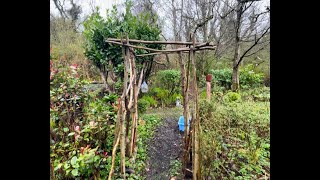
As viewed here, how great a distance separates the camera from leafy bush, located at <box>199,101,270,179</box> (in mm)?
2590

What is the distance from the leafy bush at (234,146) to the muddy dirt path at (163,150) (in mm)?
751

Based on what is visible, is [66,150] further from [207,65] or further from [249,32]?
[249,32]

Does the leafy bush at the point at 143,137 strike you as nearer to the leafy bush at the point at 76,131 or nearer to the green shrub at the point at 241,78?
the leafy bush at the point at 76,131

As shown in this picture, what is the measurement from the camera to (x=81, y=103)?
356 centimetres

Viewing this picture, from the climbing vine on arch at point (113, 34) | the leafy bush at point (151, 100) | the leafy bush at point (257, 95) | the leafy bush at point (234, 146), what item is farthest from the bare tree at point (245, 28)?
the leafy bush at point (234, 146)

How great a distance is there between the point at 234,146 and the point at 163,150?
129cm

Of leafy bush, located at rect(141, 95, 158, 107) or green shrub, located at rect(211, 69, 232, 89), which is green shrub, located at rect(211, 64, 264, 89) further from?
leafy bush, located at rect(141, 95, 158, 107)

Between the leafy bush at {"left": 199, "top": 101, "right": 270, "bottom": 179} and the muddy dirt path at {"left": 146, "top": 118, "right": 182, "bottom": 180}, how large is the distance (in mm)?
751

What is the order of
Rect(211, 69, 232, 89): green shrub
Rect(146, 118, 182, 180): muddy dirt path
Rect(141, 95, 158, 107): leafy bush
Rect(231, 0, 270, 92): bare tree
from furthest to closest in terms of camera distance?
Rect(211, 69, 232, 89): green shrub, Rect(231, 0, 270, 92): bare tree, Rect(141, 95, 158, 107): leafy bush, Rect(146, 118, 182, 180): muddy dirt path

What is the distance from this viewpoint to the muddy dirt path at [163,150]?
3041mm

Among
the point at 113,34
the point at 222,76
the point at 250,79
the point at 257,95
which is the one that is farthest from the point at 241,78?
the point at 113,34

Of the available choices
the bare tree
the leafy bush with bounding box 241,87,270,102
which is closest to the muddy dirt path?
the leafy bush with bounding box 241,87,270,102

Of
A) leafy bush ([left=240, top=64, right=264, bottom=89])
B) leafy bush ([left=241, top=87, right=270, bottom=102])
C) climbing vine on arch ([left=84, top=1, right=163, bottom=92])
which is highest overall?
climbing vine on arch ([left=84, top=1, right=163, bottom=92])
